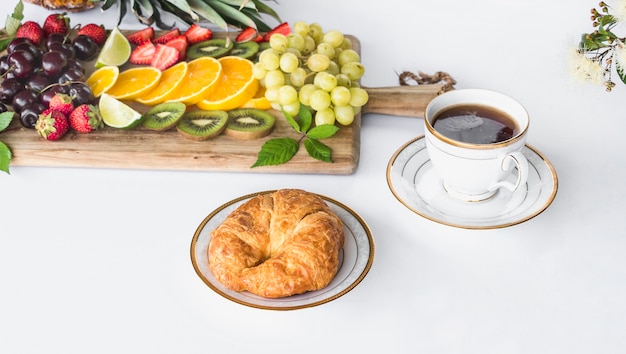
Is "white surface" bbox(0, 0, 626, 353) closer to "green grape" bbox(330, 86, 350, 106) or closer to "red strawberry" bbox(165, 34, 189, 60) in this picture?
"green grape" bbox(330, 86, 350, 106)

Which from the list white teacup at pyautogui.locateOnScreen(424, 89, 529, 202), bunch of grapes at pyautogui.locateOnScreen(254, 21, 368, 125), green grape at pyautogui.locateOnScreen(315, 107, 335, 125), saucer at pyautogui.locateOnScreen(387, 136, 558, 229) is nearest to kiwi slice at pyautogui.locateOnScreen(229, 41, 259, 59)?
bunch of grapes at pyautogui.locateOnScreen(254, 21, 368, 125)

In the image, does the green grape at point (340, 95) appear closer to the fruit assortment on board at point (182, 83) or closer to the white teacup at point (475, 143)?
the fruit assortment on board at point (182, 83)

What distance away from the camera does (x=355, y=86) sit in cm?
190

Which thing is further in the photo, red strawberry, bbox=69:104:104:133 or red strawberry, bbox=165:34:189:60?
red strawberry, bbox=165:34:189:60

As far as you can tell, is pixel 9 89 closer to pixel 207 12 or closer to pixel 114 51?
pixel 114 51

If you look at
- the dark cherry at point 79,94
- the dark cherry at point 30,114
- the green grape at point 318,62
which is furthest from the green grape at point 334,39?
the dark cherry at point 30,114

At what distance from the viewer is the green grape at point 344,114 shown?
5.89 feet

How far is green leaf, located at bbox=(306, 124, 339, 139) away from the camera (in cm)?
177

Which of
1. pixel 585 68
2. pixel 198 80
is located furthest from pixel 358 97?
pixel 585 68

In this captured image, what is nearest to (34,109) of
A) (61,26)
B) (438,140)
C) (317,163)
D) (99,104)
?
(99,104)

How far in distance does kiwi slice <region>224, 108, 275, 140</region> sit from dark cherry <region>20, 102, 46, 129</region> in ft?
1.64

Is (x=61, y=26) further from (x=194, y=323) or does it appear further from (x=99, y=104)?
(x=194, y=323)

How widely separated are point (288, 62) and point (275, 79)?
0.06 metres

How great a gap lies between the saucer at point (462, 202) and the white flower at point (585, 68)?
0.23m
